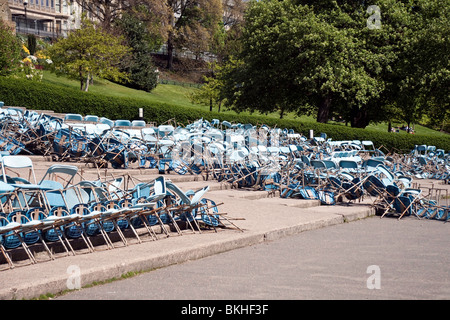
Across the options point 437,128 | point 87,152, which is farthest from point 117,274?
point 437,128

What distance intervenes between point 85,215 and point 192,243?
1.51m

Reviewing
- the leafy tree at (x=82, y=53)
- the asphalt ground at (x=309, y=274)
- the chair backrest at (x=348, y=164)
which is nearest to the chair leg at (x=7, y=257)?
the asphalt ground at (x=309, y=274)

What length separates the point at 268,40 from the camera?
33.1 m

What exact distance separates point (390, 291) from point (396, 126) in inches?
2532

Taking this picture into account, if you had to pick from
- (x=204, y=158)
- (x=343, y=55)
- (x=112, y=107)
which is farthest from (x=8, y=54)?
(x=204, y=158)

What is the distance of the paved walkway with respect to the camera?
571 cm

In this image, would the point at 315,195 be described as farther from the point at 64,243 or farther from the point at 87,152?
the point at 64,243

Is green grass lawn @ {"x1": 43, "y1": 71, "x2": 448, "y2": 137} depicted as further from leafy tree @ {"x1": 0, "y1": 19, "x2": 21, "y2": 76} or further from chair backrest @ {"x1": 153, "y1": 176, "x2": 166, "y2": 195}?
chair backrest @ {"x1": 153, "y1": 176, "x2": 166, "y2": 195}

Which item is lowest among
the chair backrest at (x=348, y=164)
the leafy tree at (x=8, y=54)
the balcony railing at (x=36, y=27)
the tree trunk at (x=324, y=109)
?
the tree trunk at (x=324, y=109)

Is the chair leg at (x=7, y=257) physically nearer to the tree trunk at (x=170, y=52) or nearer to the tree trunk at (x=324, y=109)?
the tree trunk at (x=324, y=109)

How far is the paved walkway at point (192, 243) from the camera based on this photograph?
18.7ft

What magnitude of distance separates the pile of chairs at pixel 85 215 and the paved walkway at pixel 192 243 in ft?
0.58

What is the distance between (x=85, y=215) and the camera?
22.9ft

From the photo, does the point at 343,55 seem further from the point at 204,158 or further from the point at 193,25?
the point at 193,25
